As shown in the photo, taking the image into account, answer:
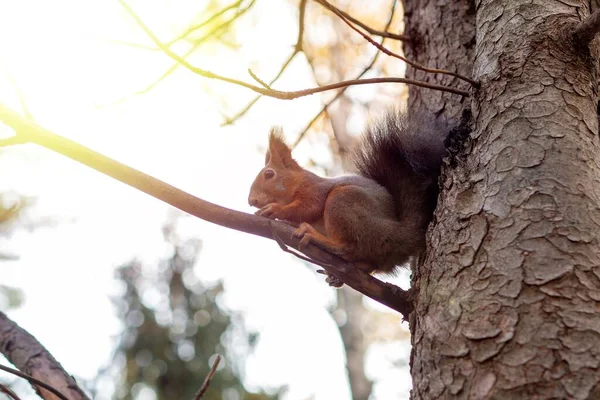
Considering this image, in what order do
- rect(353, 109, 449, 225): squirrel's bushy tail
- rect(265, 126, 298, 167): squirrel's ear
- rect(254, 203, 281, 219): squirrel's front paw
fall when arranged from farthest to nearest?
rect(265, 126, 298, 167): squirrel's ear, rect(254, 203, 281, 219): squirrel's front paw, rect(353, 109, 449, 225): squirrel's bushy tail

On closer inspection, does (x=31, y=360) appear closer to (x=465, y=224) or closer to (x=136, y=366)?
(x=465, y=224)

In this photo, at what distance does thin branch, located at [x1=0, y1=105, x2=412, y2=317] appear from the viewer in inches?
62.5

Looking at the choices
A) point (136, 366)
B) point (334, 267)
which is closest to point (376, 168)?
point (334, 267)

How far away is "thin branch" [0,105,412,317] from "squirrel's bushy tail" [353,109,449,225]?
1.14 feet

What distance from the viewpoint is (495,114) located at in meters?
1.62

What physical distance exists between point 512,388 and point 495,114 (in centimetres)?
73

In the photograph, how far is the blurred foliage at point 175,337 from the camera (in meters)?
5.79

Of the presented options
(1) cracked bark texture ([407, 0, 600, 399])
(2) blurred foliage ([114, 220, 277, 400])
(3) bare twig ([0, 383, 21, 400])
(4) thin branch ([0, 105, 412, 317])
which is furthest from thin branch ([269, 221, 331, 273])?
(2) blurred foliage ([114, 220, 277, 400])

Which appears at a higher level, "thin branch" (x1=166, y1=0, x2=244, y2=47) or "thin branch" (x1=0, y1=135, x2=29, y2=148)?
"thin branch" (x1=166, y1=0, x2=244, y2=47)

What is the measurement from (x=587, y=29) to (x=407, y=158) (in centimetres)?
60

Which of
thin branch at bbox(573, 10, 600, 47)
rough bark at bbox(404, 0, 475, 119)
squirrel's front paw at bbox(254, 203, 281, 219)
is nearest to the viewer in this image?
thin branch at bbox(573, 10, 600, 47)

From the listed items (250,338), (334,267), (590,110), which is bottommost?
(334,267)

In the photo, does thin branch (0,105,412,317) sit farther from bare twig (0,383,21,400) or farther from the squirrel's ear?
the squirrel's ear

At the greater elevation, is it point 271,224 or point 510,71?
point 510,71
